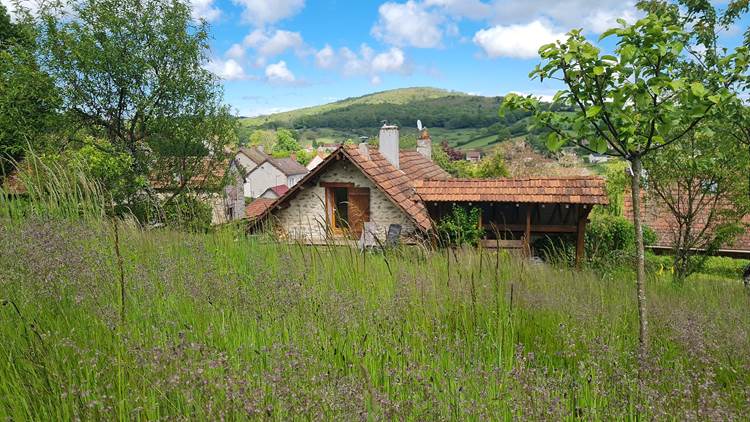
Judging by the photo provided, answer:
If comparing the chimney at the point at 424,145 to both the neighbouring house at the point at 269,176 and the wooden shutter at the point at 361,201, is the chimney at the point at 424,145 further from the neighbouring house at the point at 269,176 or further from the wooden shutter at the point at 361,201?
the neighbouring house at the point at 269,176

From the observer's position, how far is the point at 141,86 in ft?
51.1

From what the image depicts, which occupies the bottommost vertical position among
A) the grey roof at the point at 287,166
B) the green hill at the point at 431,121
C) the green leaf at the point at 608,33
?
the green leaf at the point at 608,33

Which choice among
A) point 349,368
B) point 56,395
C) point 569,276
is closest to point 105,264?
point 56,395

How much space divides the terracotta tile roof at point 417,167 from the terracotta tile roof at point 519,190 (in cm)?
515

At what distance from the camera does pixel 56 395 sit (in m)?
1.97

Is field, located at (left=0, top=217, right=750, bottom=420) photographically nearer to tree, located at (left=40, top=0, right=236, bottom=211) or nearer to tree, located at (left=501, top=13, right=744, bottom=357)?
tree, located at (left=501, top=13, right=744, bottom=357)

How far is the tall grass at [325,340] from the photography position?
6.59ft

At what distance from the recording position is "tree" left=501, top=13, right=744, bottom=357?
2896mm

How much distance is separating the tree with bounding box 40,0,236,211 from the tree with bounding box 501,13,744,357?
13914 millimetres

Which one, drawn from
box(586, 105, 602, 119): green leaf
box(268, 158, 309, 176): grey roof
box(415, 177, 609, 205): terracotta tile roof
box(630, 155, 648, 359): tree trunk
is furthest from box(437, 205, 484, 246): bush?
box(268, 158, 309, 176): grey roof

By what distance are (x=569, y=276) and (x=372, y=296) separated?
8.38 feet

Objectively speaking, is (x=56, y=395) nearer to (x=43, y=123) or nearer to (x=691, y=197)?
(x=691, y=197)

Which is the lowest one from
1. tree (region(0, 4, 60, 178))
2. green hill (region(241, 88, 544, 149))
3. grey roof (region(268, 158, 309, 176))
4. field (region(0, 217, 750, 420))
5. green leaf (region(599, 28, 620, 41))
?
field (region(0, 217, 750, 420))

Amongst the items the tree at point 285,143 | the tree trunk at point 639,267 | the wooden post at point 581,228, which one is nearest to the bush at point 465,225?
the wooden post at point 581,228
